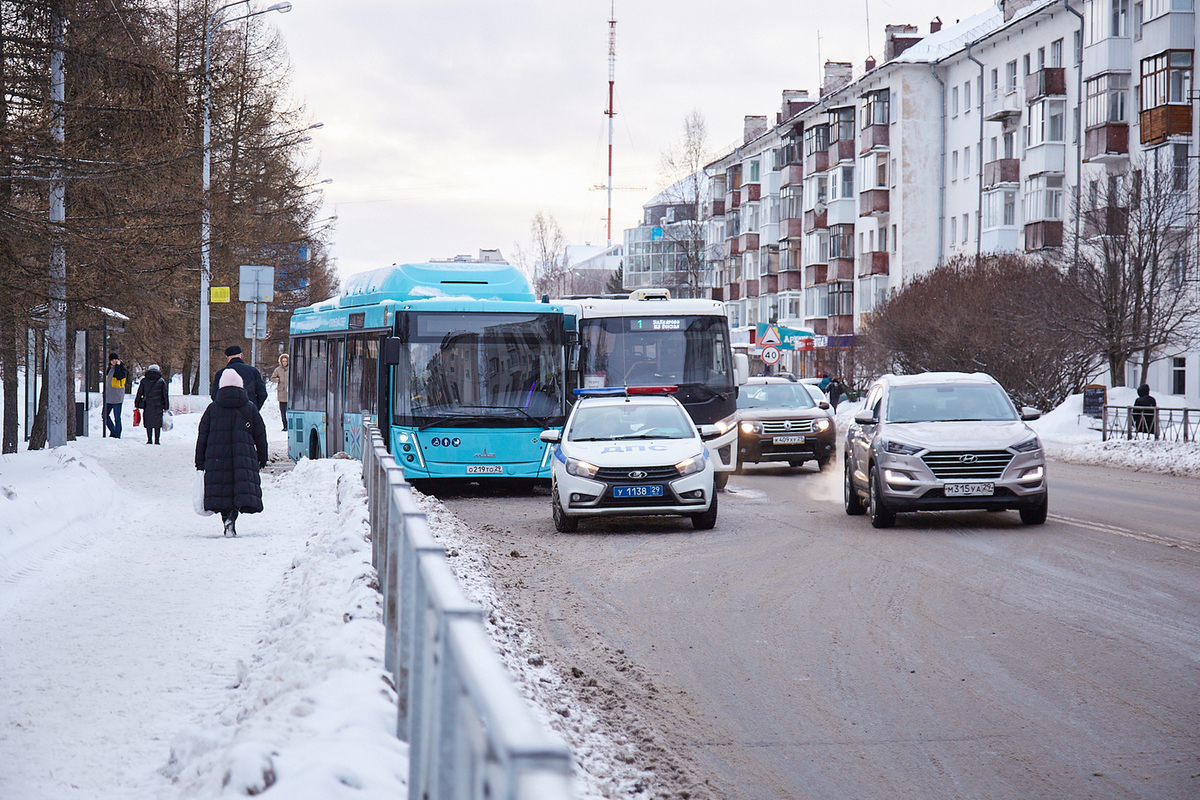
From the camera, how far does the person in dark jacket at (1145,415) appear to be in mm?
31266

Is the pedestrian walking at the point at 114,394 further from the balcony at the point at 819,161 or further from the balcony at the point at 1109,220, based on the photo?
the balcony at the point at 819,161

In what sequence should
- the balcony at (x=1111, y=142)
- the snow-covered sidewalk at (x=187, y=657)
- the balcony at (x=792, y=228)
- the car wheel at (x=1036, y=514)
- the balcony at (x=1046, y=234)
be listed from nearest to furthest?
the snow-covered sidewalk at (x=187, y=657) → the car wheel at (x=1036, y=514) → the balcony at (x=1111, y=142) → the balcony at (x=1046, y=234) → the balcony at (x=792, y=228)

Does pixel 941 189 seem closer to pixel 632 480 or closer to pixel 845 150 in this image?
pixel 845 150

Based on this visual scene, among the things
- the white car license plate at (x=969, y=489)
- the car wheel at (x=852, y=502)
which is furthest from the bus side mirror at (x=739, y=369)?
the white car license plate at (x=969, y=489)

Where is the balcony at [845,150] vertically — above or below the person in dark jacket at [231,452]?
above

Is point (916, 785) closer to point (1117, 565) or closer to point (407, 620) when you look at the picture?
point (407, 620)

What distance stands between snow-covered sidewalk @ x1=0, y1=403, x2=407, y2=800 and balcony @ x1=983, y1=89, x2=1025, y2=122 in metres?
48.4

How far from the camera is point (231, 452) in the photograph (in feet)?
48.6

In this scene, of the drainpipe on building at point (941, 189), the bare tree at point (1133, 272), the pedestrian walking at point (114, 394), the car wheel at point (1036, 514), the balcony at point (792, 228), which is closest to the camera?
the car wheel at point (1036, 514)

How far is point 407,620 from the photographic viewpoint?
15.4 ft

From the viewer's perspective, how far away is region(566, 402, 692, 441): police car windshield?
54.7ft

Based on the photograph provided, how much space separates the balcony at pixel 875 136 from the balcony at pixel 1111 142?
2228cm

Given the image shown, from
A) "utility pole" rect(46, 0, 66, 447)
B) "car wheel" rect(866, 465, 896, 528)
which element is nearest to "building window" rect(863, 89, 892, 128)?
"utility pole" rect(46, 0, 66, 447)

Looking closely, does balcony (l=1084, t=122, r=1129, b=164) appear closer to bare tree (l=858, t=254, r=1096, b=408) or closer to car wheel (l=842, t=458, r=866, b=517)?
bare tree (l=858, t=254, r=1096, b=408)
